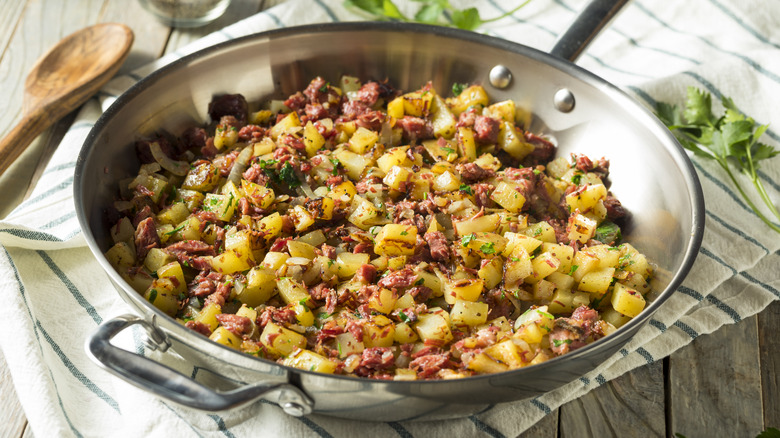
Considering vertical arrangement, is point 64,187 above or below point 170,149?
below

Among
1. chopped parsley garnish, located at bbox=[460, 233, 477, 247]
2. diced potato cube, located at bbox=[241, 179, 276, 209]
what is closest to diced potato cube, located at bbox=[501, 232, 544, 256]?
chopped parsley garnish, located at bbox=[460, 233, 477, 247]

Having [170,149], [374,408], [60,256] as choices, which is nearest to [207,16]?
[170,149]

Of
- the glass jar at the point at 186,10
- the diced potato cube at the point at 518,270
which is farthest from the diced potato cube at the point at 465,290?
the glass jar at the point at 186,10

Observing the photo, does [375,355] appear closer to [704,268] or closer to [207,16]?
[704,268]

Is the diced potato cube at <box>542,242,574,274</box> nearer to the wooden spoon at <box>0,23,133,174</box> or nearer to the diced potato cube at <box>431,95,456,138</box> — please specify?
the diced potato cube at <box>431,95,456,138</box>

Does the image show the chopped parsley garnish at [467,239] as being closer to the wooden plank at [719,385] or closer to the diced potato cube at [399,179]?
the diced potato cube at [399,179]

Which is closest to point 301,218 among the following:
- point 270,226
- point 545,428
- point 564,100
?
point 270,226

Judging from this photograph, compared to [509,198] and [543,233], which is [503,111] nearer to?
[509,198]
